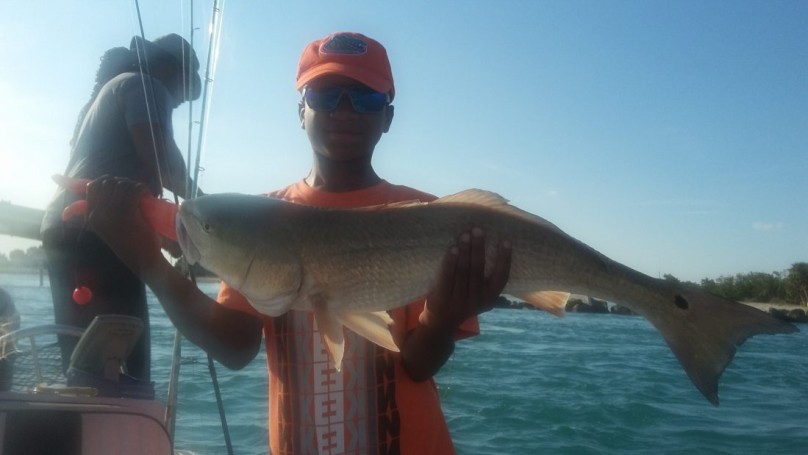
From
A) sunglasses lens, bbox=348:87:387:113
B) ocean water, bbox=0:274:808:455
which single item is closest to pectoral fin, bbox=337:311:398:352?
sunglasses lens, bbox=348:87:387:113

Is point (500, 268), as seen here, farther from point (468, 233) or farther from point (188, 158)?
point (188, 158)

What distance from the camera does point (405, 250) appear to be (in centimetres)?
225

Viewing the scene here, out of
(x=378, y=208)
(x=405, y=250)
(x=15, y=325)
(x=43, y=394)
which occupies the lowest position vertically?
(x=43, y=394)

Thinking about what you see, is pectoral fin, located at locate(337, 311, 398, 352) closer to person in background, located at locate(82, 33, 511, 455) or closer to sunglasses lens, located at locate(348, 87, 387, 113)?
person in background, located at locate(82, 33, 511, 455)

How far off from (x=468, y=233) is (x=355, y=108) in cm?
84

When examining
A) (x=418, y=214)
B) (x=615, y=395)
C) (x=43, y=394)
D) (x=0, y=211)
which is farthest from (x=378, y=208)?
(x=615, y=395)

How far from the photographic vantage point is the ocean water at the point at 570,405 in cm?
837

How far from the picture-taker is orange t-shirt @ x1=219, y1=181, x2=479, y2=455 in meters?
2.47

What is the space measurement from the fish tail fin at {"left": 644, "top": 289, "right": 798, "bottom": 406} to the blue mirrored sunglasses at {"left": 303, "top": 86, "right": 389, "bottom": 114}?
1.38 metres

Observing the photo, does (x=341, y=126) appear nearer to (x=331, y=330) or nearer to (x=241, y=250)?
(x=241, y=250)

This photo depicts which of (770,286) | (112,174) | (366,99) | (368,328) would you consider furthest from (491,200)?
(770,286)

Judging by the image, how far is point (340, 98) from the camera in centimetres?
274

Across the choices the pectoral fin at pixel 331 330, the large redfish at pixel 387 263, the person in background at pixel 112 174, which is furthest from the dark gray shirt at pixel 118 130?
the pectoral fin at pixel 331 330

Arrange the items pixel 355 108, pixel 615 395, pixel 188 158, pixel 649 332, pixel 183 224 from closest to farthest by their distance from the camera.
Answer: pixel 183 224 → pixel 355 108 → pixel 188 158 → pixel 615 395 → pixel 649 332
